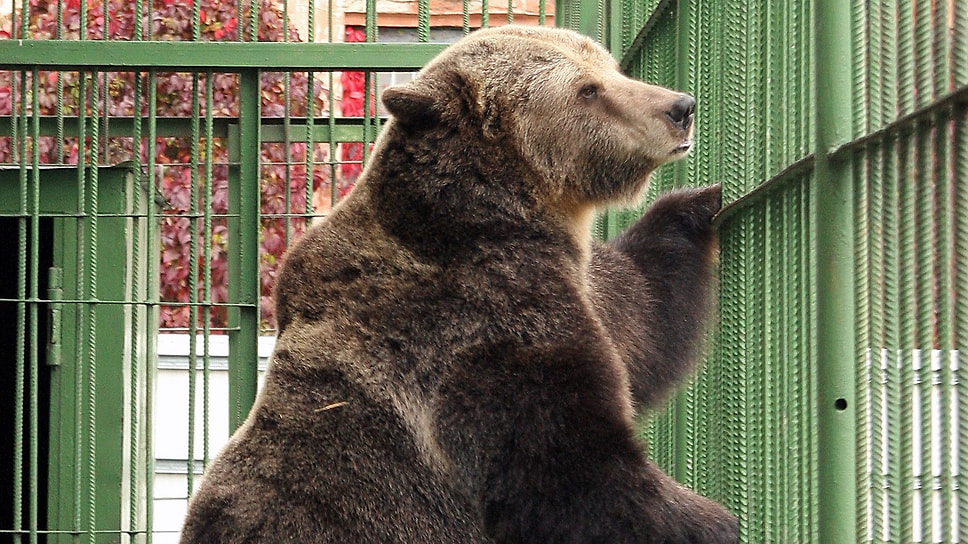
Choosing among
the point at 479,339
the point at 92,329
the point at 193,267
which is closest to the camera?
the point at 479,339

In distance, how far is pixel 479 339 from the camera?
3.07 m

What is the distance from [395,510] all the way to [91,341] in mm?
2615

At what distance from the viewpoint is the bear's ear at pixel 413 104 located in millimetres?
3355

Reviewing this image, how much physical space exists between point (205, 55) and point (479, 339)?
2.67 m

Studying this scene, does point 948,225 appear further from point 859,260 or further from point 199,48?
point 199,48

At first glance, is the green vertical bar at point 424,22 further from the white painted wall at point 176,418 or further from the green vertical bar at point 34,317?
the white painted wall at point 176,418

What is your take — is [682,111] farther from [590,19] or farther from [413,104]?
[590,19]

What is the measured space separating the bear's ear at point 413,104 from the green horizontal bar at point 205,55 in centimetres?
179

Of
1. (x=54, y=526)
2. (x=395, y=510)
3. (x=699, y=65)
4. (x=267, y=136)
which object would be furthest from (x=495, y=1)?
(x=395, y=510)

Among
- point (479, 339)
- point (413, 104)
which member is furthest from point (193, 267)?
point (479, 339)

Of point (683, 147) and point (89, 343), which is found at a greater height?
point (683, 147)

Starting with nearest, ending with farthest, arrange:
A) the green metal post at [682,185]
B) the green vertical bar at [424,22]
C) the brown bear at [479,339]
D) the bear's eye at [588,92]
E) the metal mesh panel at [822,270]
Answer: the metal mesh panel at [822,270] < the brown bear at [479,339] < the bear's eye at [588,92] < the green metal post at [682,185] < the green vertical bar at [424,22]

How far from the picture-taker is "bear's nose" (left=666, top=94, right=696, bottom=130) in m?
3.19

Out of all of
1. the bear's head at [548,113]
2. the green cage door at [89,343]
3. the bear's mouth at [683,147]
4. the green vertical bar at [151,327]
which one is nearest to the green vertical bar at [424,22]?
the green vertical bar at [151,327]
